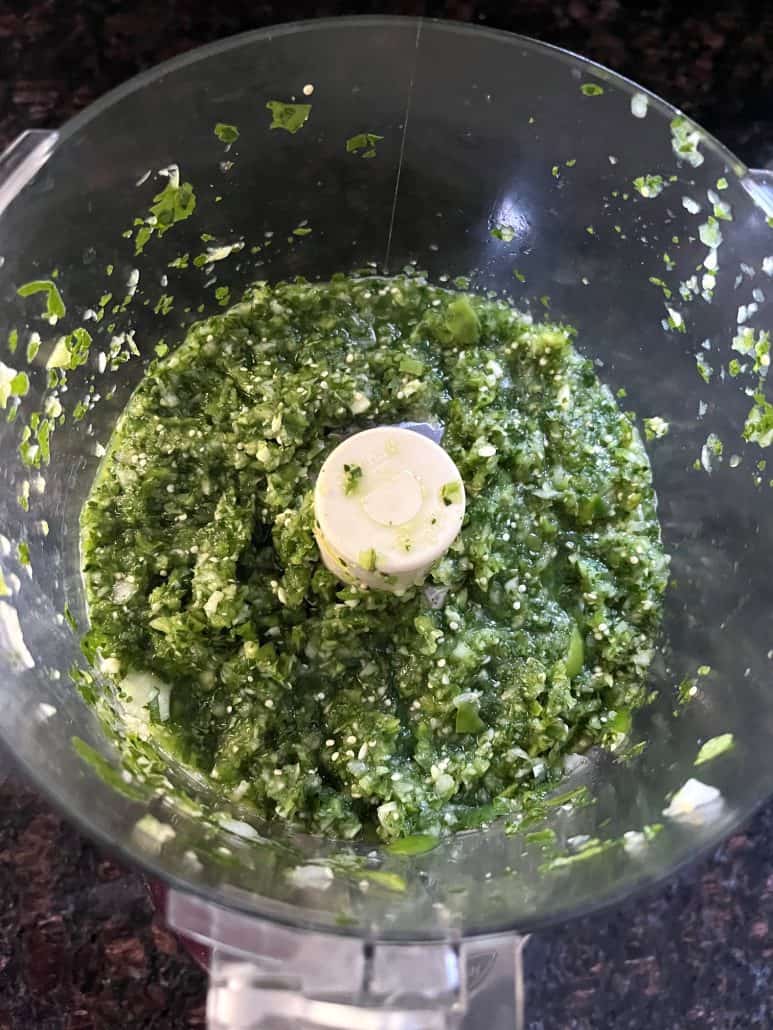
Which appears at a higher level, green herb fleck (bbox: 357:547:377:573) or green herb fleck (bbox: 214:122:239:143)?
green herb fleck (bbox: 214:122:239:143)

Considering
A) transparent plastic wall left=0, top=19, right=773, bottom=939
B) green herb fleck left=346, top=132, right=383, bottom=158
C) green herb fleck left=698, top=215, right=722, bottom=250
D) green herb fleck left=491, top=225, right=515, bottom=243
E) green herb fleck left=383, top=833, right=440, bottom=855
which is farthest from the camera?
green herb fleck left=491, top=225, right=515, bottom=243

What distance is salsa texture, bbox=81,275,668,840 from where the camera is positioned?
1.47 metres

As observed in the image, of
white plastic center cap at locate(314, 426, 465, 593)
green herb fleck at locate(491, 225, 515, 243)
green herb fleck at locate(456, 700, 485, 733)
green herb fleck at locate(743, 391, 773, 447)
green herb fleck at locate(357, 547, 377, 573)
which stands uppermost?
green herb fleck at locate(491, 225, 515, 243)

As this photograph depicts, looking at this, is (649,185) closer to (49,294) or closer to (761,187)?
(761,187)

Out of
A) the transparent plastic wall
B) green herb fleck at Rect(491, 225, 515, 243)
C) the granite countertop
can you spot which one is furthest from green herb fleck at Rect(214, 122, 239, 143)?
the granite countertop

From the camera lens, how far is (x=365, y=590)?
151 centimetres

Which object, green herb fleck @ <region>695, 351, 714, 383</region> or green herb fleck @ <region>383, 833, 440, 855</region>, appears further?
green herb fleck @ <region>695, 351, 714, 383</region>

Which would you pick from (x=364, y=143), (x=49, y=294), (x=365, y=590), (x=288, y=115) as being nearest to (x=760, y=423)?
(x=365, y=590)

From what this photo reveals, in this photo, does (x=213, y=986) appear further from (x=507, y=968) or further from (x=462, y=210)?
(x=462, y=210)

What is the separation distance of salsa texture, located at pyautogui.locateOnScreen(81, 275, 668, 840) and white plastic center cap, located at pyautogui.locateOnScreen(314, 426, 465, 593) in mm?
71

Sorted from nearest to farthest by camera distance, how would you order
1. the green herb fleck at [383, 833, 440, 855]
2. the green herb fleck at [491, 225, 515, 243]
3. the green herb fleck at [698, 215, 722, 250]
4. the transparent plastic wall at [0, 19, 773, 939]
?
the transparent plastic wall at [0, 19, 773, 939] < the green herb fleck at [383, 833, 440, 855] < the green herb fleck at [698, 215, 722, 250] < the green herb fleck at [491, 225, 515, 243]

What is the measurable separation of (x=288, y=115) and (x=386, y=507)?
687mm

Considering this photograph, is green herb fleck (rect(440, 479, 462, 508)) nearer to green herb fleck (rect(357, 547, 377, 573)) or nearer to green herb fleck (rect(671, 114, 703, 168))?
green herb fleck (rect(357, 547, 377, 573))

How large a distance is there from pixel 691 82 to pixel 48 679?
1747mm
